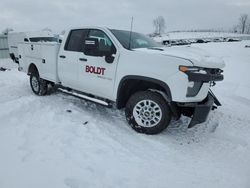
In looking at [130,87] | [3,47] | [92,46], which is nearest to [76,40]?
[92,46]

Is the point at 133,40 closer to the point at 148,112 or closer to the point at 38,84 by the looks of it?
the point at 148,112

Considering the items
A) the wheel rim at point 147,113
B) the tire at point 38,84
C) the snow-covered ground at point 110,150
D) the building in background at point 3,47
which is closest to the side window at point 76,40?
the snow-covered ground at point 110,150

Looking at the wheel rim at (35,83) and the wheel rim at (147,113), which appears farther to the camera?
the wheel rim at (35,83)

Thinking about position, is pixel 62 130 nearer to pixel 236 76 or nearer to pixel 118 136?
pixel 118 136

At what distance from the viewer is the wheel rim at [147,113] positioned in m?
4.36

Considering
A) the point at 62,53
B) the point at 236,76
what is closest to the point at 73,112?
the point at 62,53

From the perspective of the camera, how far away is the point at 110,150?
12.5ft

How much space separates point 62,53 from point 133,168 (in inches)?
141

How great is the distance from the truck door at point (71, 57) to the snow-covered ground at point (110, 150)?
665 mm

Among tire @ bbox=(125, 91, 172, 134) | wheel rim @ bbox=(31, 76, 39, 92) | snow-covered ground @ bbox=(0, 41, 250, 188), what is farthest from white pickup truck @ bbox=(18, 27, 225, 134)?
wheel rim @ bbox=(31, 76, 39, 92)

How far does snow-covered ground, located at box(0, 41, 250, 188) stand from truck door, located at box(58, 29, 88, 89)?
66cm

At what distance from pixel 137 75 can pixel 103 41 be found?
47.8 inches

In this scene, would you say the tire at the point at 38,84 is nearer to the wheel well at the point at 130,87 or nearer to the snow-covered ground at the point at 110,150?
the snow-covered ground at the point at 110,150

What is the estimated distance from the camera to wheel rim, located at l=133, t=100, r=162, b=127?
4358mm
